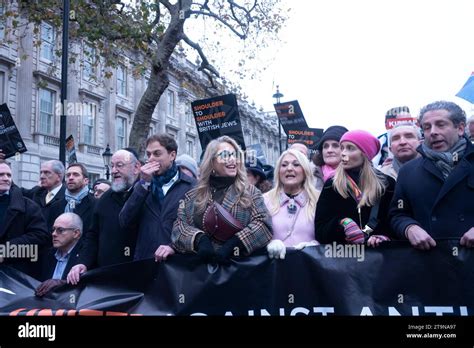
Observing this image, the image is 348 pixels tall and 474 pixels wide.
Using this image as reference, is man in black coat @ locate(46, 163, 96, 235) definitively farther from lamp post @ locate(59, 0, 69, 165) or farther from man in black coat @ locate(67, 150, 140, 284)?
lamp post @ locate(59, 0, 69, 165)

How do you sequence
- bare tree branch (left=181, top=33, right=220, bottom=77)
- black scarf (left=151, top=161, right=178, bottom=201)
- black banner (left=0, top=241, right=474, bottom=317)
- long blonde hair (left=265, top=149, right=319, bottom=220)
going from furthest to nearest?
bare tree branch (left=181, top=33, right=220, bottom=77)
black scarf (left=151, top=161, right=178, bottom=201)
long blonde hair (left=265, top=149, right=319, bottom=220)
black banner (left=0, top=241, right=474, bottom=317)

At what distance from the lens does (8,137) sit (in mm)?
7047

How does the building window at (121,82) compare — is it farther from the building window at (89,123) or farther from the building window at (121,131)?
the building window at (89,123)

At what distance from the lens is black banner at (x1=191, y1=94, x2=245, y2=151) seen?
20.8 ft

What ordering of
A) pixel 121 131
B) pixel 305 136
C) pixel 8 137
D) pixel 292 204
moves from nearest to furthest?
pixel 292 204, pixel 8 137, pixel 305 136, pixel 121 131

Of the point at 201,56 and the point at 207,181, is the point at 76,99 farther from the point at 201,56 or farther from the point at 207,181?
the point at 207,181

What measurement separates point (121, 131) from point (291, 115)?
22159 millimetres

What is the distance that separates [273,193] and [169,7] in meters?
10.7

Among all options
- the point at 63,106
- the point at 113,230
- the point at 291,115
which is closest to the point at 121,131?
the point at 291,115

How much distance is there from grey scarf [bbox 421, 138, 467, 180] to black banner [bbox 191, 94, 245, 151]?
3.18m

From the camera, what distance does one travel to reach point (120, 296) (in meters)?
3.66

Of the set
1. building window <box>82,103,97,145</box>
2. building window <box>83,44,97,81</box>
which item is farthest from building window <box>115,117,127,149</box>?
building window <box>83,44,97,81</box>

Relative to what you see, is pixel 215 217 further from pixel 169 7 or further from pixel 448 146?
pixel 169 7

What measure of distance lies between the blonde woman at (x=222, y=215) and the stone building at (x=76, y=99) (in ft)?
38.2
